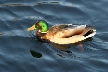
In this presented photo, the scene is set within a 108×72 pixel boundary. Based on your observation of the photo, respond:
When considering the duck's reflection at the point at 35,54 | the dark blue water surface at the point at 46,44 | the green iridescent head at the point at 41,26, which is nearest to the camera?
the dark blue water surface at the point at 46,44

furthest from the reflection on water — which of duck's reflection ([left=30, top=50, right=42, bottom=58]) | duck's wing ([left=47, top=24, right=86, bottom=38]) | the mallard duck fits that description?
duck's wing ([left=47, top=24, right=86, bottom=38])

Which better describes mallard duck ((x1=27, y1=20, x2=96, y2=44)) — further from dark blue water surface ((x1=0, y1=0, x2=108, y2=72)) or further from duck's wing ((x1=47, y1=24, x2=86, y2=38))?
dark blue water surface ((x1=0, y1=0, x2=108, y2=72))

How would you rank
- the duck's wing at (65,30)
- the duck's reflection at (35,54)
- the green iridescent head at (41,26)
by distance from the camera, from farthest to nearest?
the green iridescent head at (41,26)
the duck's wing at (65,30)
the duck's reflection at (35,54)

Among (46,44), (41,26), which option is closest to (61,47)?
(46,44)

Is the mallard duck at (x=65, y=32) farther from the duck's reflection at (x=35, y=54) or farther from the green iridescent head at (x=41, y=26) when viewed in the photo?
the duck's reflection at (x=35, y=54)

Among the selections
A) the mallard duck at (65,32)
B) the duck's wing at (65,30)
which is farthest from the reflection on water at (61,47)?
the duck's wing at (65,30)

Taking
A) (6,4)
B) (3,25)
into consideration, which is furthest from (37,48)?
(6,4)
